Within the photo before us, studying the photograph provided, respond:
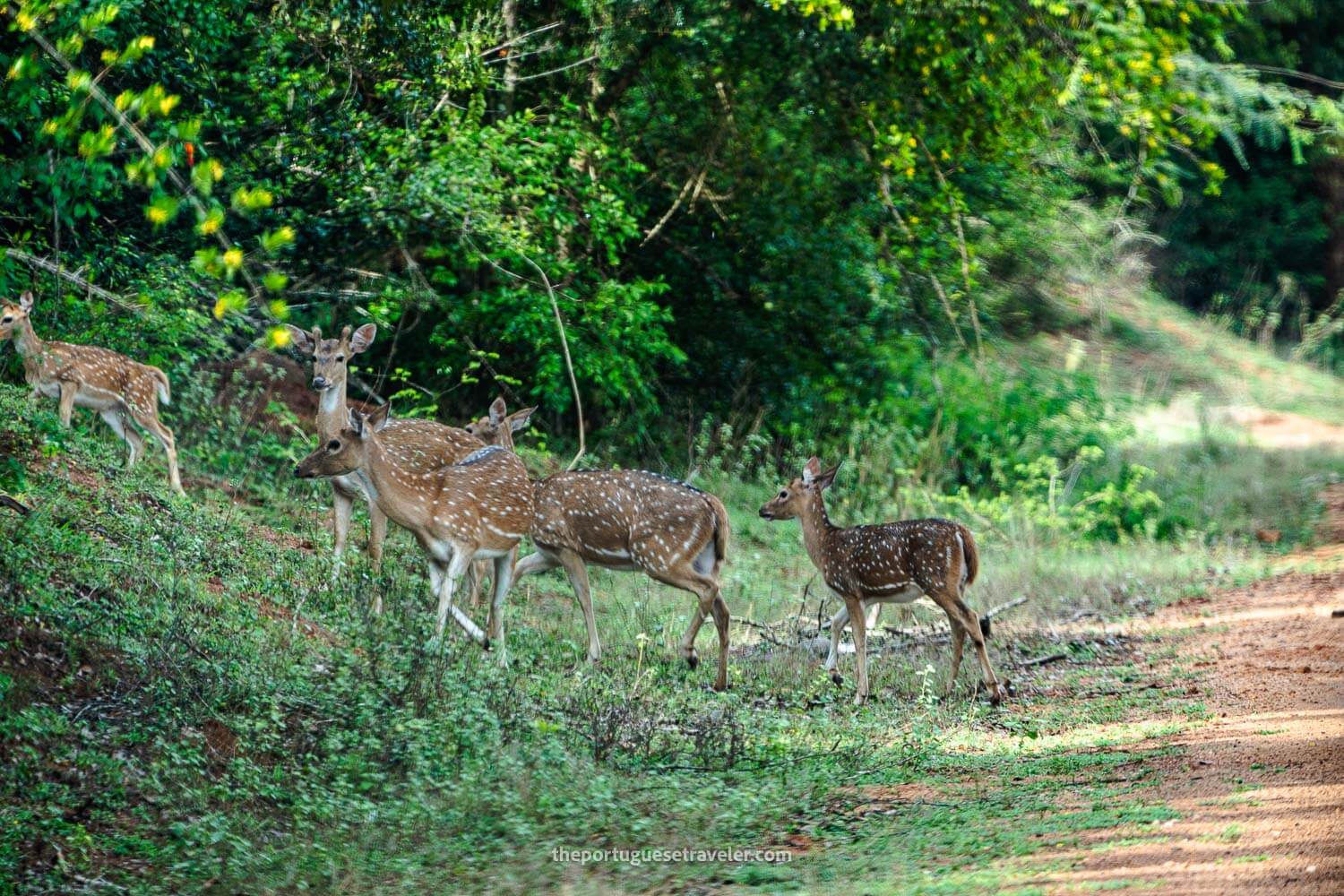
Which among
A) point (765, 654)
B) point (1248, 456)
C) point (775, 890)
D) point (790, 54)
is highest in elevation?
point (790, 54)

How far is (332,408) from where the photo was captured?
40.3 feet

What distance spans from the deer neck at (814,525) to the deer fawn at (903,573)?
0.84 ft

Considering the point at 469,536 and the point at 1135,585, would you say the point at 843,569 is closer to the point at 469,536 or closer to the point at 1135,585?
the point at 469,536

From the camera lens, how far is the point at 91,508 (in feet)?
33.5

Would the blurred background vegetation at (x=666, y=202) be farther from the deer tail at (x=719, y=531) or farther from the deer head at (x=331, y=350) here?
the deer tail at (x=719, y=531)

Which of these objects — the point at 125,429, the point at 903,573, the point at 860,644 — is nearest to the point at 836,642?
the point at 860,644

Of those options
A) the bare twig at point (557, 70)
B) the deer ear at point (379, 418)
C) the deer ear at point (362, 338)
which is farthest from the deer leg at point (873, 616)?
the bare twig at point (557, 70)

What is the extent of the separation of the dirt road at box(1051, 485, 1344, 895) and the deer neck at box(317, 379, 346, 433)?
262 inches

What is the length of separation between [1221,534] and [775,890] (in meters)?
12.5

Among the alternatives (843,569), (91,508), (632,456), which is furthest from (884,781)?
(632,456)

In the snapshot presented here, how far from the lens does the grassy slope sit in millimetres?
6523

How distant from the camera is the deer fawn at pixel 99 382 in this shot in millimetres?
12016

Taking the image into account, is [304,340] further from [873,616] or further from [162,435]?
[873,616]

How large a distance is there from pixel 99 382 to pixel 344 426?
2.08 m
